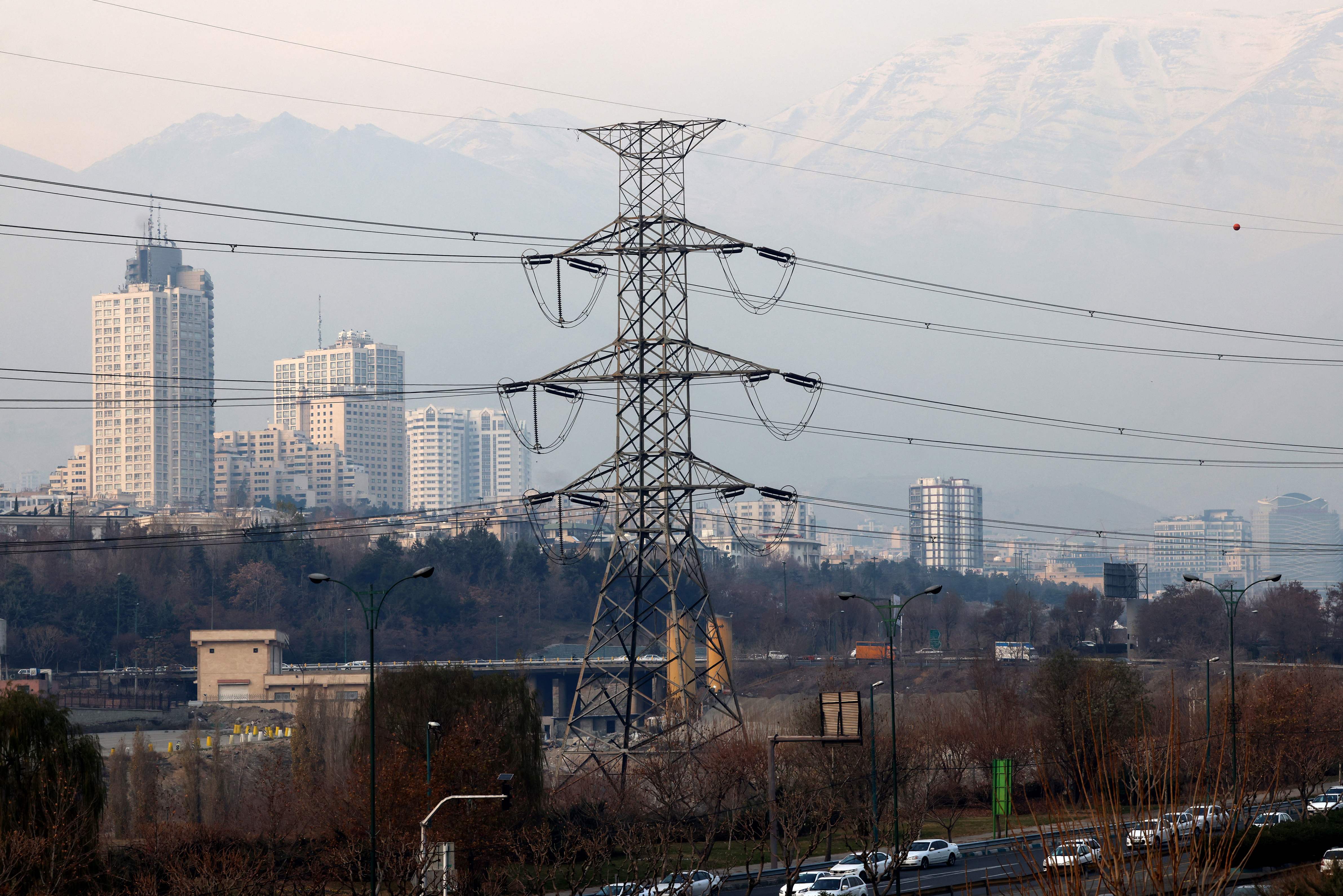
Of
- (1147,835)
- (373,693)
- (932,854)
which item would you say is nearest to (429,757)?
(373,693)

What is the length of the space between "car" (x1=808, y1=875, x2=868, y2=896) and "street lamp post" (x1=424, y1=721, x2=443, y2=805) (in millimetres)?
10748

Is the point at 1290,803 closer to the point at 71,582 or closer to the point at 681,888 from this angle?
the point at 681,888

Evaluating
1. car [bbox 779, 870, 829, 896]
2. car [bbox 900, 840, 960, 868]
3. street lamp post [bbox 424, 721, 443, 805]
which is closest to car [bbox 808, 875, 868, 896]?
car [bbox 779, 870, 829, 896]

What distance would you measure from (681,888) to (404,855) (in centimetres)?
952

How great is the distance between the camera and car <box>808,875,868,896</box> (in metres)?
38.2

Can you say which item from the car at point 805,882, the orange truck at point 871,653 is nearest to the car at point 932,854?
the car at point 805,882

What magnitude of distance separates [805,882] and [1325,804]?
944 inches

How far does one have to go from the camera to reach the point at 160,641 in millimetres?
150000

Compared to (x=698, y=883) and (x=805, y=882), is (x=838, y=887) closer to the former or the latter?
(x=805, y=882)

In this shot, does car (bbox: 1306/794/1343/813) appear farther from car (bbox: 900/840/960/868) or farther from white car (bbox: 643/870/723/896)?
white car (bbox: 643/870/723/896)

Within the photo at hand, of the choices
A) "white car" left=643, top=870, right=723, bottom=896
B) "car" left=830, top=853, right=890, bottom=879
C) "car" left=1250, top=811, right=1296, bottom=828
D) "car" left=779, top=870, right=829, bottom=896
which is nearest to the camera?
"white car" left=643, top=870, right=723, bottom=896

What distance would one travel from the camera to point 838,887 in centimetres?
3878

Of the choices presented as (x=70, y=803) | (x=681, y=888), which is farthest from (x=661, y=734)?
(x=70, y=803)

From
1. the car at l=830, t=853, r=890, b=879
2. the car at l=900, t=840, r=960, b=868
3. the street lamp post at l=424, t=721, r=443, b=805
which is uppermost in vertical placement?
the street lamp post at l=424, t=721, r=443, b=805
